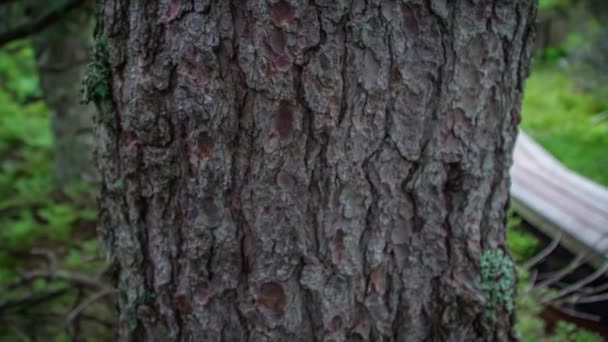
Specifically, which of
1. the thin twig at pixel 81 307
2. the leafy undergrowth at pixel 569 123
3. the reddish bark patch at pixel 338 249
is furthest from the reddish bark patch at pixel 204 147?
the leafy undergrowth at pixel 569 123

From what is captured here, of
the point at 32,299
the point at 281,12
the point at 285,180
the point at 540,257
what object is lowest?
the point at 32,299

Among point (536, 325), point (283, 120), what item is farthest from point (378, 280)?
point (536, 325)

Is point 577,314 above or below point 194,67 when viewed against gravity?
below

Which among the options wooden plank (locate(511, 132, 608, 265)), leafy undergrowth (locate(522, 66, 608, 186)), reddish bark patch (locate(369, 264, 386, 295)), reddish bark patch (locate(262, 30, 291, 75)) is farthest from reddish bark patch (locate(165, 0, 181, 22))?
leafy undergrowth (locate(522, 66, 608, 186))

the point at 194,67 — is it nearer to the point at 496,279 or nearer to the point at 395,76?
the point at 395,76

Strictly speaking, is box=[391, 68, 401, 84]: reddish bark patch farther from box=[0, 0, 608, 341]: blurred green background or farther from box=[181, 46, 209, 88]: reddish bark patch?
box=[0, 0, 608, 341]: blurred green background

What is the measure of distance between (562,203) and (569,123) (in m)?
3.28

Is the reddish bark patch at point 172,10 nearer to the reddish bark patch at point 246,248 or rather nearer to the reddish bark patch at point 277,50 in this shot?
the reddish bark patch at point 277,50

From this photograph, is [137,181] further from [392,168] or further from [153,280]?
[392,168]

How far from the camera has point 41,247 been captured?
132 inches

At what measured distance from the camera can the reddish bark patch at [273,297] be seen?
125 cm

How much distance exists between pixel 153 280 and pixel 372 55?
2.48 ft

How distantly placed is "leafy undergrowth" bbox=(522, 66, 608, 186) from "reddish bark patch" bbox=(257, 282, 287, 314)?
157 inches

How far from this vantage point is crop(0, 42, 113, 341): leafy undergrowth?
7.99 feet
